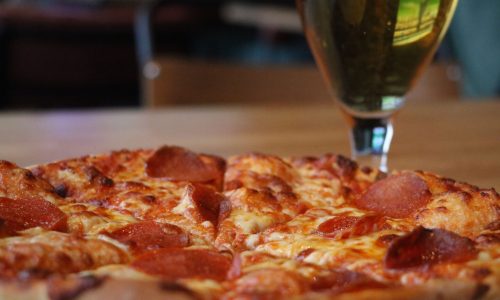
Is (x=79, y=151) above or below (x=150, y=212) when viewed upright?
below

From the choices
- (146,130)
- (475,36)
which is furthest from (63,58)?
(146,130)

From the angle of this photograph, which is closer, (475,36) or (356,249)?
(356,249)

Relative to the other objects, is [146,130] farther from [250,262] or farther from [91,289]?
[91,289]

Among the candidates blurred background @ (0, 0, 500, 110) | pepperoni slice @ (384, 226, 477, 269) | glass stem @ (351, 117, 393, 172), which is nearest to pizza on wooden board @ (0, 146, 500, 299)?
pepperoni slice @ (384, 226, 477, 269)

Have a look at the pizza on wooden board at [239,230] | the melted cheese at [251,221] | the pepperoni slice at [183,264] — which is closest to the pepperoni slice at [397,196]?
the pizza on wooden board at [239,230]

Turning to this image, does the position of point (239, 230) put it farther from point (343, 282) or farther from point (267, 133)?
point (267, 133)

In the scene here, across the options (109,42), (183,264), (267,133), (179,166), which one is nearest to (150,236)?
(183,264)
